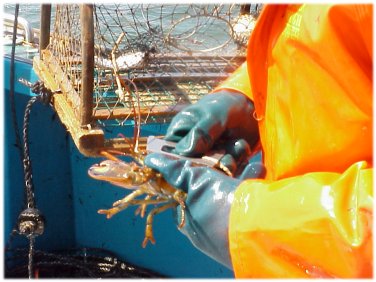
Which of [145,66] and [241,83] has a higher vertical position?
[241,83]

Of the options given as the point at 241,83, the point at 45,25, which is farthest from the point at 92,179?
the point at 241,83

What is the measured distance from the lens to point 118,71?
2756 mm

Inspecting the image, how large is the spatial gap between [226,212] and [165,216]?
156cm

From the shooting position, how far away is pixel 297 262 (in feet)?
3.80

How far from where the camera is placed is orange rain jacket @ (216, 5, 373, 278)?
3.61 ft

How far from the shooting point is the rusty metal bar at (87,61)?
6.91 feet

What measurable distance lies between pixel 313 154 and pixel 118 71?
1.58 m

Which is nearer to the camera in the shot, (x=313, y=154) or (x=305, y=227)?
(x=305, y=227)

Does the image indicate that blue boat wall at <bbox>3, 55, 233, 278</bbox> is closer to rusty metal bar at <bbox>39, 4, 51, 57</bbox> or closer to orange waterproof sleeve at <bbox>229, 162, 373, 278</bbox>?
rusty metal bar at <bbox>39, 4, 51, 57</bbox>

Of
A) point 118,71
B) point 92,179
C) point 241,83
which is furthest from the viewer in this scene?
point 92,179

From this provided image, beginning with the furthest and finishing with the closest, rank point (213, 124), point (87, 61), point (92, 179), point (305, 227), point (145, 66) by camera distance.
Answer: point (92, 179) < point (145, 66) < point (87, 61) < point (213, 124) < point (305, 227)

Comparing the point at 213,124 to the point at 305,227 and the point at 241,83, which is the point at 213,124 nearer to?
the point at 241,83

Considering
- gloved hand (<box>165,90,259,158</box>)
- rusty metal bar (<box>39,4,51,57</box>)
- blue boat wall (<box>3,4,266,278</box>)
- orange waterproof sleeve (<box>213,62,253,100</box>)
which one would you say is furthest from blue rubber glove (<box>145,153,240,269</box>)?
rusty metal bar (<box>39,4,51,57</box>)

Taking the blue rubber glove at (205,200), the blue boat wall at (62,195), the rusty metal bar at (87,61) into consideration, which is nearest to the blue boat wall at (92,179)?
the blue boat wall at (62,195)
